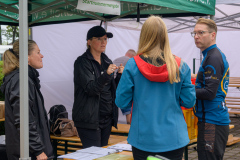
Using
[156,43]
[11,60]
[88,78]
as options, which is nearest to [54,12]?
[88,78]

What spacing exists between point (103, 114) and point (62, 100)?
151 inches

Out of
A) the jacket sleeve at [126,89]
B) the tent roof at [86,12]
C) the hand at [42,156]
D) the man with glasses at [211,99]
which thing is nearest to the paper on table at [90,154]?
the hand at [42,156]

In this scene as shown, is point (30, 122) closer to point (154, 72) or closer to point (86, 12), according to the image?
point (154, 72)

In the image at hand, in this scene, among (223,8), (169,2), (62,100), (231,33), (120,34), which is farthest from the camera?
(231,33)

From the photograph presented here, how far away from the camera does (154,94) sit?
7.90 ft

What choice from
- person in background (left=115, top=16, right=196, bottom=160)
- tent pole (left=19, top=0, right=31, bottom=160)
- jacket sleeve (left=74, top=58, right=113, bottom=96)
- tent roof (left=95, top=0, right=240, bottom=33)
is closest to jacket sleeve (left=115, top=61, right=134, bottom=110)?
person in background (left=115, top=16, right=196, bottom=160)

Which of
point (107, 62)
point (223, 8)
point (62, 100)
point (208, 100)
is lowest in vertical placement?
point (62, 100)

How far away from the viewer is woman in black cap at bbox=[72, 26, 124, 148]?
363 cm

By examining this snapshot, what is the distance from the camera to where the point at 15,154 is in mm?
3062

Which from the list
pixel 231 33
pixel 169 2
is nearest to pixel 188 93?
pixel 169 2

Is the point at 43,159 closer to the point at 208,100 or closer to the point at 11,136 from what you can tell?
the point at 11,136

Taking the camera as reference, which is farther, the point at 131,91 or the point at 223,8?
the point at 223,8

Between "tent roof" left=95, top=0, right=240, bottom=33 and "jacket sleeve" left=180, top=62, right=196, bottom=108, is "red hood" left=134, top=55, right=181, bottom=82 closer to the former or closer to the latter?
"jacket sleeve" left=180, top=62, right=196, bottom=108

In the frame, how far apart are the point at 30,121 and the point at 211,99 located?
1464 mm
